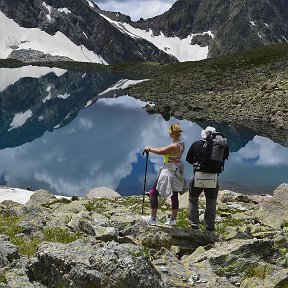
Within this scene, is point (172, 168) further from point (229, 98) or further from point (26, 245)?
point (229, 98)

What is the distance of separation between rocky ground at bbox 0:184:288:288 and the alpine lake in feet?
79.8

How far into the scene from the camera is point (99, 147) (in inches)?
2509

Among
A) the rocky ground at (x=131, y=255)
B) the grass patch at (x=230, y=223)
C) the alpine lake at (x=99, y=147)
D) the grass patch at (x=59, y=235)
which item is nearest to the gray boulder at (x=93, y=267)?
the rocky ground at (x=131, y=255)

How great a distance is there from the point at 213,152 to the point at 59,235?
460 cm

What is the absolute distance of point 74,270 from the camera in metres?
8.14

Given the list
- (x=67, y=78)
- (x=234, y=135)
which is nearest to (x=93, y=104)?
(x=234, y=135)

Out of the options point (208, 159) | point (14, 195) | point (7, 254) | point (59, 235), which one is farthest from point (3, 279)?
point (14, 195)

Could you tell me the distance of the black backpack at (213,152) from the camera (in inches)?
530

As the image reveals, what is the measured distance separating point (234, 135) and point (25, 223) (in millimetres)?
51664

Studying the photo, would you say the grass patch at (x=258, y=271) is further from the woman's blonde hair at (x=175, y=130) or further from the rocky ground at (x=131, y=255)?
the woman's blonde hair at (x=175, y=130)

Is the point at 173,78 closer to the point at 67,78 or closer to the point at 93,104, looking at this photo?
the point at 93,104

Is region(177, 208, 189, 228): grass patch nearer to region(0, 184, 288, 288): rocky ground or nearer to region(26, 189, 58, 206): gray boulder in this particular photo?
region(0, 184, 288, 288): rocky ground

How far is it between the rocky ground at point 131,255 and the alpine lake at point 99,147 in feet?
79.8

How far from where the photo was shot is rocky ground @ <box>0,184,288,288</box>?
26.6 ft
